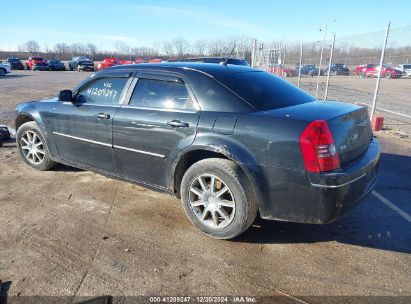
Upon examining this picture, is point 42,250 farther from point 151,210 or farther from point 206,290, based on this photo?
point 206,290

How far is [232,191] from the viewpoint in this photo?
10.7 feet

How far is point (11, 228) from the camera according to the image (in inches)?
143

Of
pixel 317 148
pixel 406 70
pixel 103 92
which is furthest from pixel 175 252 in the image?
pixel 406 70

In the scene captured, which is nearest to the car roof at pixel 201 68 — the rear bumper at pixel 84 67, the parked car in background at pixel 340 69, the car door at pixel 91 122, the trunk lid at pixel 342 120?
the car door at pixel 91 122

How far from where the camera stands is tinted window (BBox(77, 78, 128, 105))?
4.23 metres

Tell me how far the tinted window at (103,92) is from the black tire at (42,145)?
104 centimetres

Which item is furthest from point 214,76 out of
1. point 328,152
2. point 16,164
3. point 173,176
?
point 16,164

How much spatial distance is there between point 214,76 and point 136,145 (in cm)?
115

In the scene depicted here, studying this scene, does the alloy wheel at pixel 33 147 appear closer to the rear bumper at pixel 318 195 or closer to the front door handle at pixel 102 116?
the front door handle at pixel 102 116

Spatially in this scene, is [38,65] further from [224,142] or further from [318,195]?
[318,195]

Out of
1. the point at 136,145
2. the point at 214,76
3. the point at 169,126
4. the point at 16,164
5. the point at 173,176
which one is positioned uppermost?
the point at 214,76

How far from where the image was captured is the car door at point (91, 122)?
420 cm

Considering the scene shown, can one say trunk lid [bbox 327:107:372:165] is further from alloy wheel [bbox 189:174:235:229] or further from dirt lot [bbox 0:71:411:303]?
alloy wheel [bbox 189:174:235:229]

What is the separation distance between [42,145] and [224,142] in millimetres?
3322
